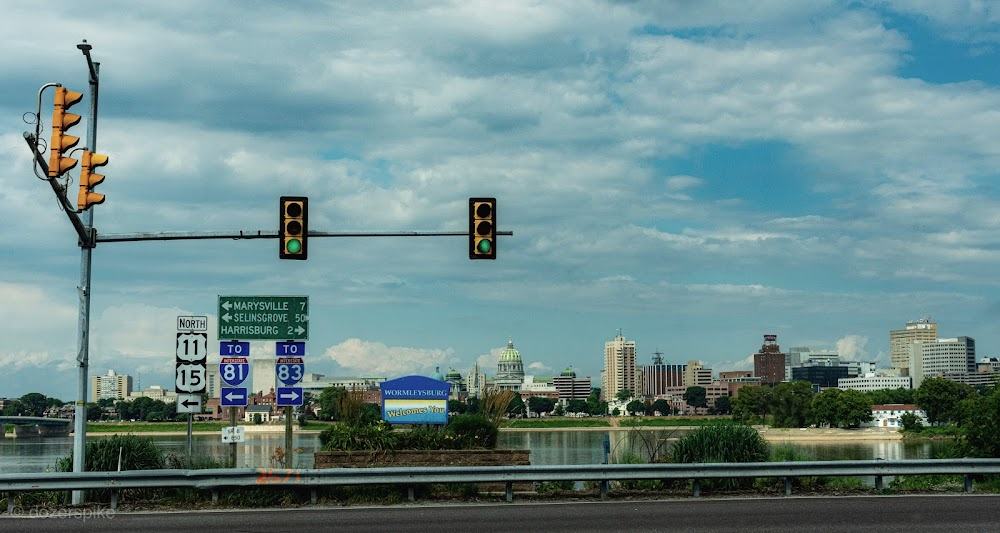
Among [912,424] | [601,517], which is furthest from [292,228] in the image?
[912,424]

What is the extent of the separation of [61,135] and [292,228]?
5651mm

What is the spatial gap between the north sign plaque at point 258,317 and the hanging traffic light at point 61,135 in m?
8.57

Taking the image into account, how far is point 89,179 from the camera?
62.7 feet

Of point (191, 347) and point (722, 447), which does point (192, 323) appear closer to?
point (191, 347)

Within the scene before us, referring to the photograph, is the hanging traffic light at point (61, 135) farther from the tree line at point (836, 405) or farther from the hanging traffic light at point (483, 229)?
the tree line at point (836, 405)

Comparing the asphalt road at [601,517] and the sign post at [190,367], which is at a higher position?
the sign post at [190,367]

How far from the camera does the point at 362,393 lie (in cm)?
2770

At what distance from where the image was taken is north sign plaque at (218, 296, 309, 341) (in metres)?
25.3

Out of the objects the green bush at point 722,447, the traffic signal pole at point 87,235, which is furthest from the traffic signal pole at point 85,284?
the green bush at point 722,447

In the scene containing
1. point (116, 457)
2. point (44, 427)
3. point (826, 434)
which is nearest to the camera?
point (116, 457)

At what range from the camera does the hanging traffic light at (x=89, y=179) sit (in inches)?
750

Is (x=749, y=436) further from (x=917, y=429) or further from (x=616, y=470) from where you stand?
(x=917, y=429)

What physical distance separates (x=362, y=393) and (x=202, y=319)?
18.3 feet

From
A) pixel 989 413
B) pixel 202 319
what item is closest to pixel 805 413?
pixel 989 413
